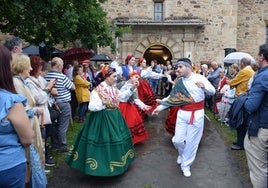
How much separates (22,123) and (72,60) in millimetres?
7248

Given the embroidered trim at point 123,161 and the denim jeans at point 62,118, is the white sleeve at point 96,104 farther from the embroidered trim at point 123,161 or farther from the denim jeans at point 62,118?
the denim jeans at point 62,118

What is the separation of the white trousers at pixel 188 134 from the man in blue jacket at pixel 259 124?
3.96 feet

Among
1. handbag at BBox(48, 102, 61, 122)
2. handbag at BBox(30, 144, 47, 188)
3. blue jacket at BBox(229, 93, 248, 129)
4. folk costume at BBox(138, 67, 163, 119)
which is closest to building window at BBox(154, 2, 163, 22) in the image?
folk costume at BBox(138, 67, 163, 119)

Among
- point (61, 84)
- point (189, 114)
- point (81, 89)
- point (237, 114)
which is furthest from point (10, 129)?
point (81, 89)

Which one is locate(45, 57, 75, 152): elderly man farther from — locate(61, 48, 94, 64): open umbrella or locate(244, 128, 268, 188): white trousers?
locate(244, 128, 268, 188): white trousers

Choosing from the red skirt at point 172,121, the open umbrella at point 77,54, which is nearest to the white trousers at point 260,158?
the red skirt at point 172,121

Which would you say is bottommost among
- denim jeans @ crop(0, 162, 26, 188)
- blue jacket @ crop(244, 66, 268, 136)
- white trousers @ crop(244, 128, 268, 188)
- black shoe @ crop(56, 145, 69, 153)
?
black shoe @ crop(56, 145, 69, 153)

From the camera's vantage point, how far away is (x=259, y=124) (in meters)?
3.61

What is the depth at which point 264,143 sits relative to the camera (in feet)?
11.7

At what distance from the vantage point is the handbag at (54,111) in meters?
5.44

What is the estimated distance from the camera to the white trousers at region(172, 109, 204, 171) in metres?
4.90

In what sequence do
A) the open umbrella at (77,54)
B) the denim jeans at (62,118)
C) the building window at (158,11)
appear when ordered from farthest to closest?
the building window at (158,11) → the open umbrella at (77,54) → the denim jeans at (62,118)

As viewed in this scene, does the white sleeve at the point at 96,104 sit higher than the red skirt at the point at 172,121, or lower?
higher

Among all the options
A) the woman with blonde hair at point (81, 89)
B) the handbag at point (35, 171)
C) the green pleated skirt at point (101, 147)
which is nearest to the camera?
the handbag at point (35, 171)
